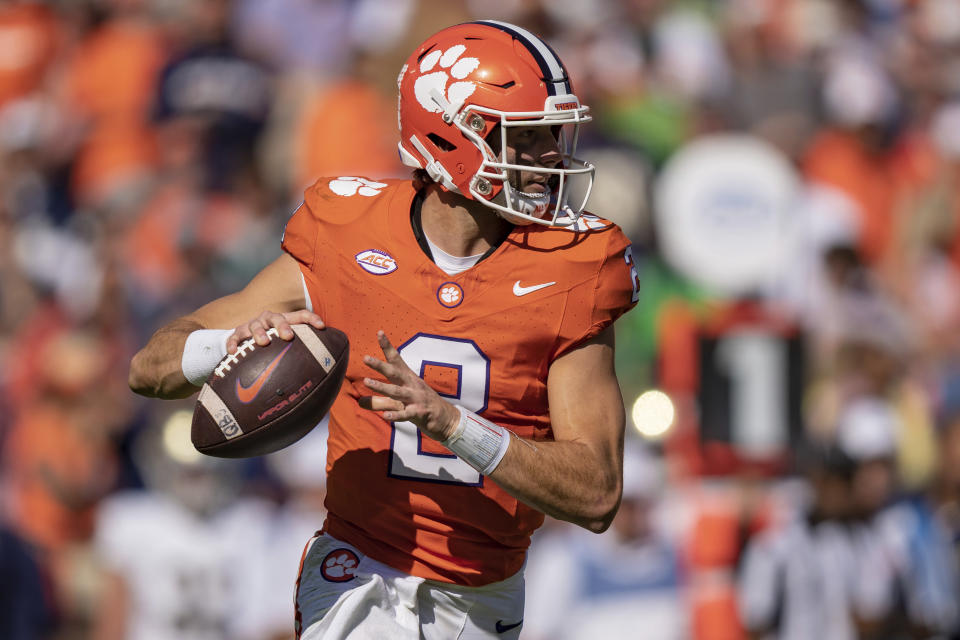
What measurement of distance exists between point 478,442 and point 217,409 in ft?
2.07

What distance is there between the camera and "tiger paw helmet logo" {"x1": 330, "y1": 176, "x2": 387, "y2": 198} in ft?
12.8

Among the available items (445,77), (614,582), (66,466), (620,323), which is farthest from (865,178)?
(445,77)

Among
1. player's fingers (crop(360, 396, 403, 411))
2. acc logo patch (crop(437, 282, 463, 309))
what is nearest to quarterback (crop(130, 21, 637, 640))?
acc logo patch (crop(437, 282, 463, 309))

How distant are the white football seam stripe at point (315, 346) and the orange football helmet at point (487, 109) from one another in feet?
Answer: 1.90

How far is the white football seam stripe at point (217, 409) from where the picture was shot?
3416mm

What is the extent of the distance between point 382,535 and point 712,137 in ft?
16.5

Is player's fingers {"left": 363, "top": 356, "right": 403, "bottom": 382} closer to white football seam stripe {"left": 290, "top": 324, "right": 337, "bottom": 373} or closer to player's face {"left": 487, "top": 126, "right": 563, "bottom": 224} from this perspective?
white football seam stripe {"left": 290, "top": 324, "right": 337, "bottom": 373}

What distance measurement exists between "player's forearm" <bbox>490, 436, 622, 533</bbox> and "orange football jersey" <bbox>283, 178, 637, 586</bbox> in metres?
0.20

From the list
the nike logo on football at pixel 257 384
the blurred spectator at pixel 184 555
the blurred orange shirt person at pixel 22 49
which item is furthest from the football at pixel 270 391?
the blurred orange shirt person at pixel 22 49

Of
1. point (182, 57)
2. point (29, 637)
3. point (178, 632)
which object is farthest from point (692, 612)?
Answer: point (182, 57)

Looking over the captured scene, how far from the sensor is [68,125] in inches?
369

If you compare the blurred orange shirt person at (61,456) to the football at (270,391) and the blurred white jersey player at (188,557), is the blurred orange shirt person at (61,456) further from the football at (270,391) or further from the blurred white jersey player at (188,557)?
the football at (270,391)

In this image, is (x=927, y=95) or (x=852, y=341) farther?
(x=927, y=95)

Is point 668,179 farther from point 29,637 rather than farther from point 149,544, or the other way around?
point 29,637
